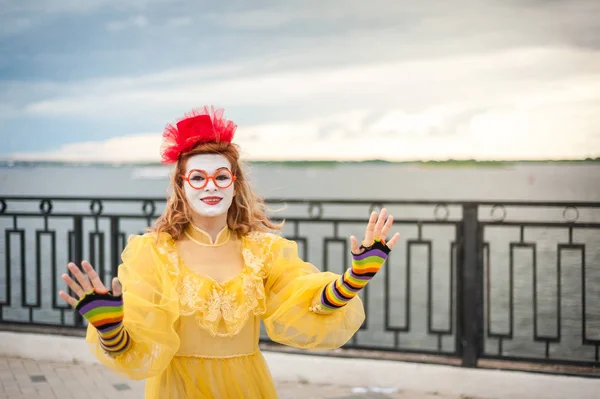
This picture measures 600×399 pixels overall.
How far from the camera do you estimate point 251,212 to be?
289cm

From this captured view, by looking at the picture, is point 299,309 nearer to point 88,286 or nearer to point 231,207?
point 231,207

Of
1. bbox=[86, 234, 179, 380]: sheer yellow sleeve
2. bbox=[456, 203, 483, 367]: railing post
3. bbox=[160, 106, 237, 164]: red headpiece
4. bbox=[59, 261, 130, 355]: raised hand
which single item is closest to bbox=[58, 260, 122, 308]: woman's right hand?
bbox=[59, 261, 130, 355]: raised hand

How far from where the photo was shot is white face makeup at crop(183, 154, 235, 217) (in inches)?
104

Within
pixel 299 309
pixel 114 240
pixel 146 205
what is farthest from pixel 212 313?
pixel 114 240

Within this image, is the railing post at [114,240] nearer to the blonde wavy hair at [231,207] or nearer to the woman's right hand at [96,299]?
the blonde wavy hair at [231,207]

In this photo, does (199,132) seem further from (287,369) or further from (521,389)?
(521,389)

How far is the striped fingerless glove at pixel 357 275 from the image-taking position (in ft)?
7.98

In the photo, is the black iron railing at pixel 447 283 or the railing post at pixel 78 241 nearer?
the black iron railing at pixel 447 283

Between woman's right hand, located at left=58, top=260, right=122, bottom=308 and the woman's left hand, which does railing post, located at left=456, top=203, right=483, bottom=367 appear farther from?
woman's right hand, located at left=58, top=260, right=122, bottom=308

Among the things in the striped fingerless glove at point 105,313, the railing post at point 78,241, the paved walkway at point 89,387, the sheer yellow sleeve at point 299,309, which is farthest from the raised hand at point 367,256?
the railing post at point 78,241

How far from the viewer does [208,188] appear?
2.64 m

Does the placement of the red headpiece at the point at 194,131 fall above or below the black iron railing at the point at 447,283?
above

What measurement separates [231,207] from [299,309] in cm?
51

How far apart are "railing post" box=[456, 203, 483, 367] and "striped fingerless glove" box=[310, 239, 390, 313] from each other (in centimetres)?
242
